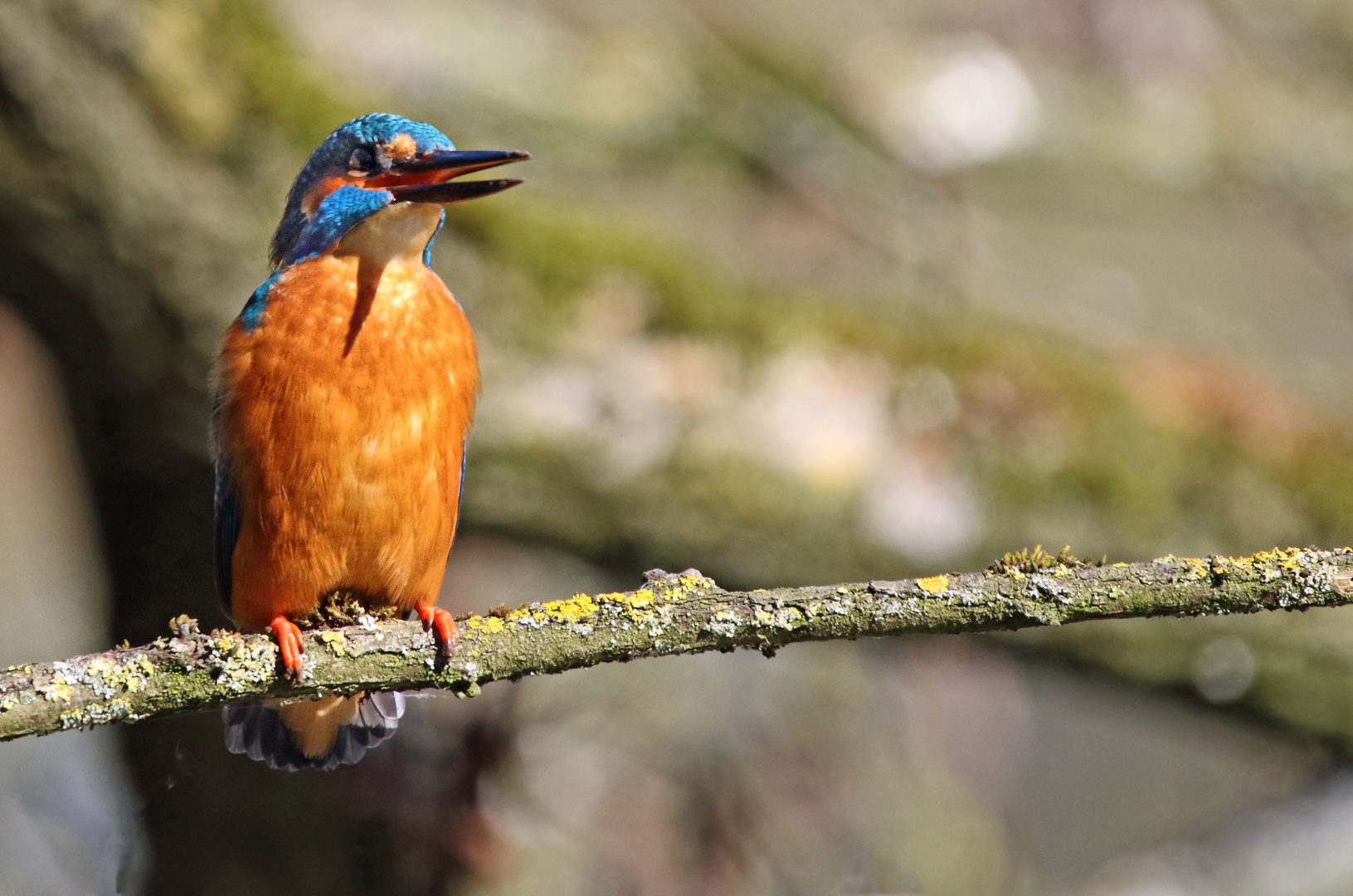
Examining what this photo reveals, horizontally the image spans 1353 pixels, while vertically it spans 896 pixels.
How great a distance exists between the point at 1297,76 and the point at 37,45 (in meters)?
9.78

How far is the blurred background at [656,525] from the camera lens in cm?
410

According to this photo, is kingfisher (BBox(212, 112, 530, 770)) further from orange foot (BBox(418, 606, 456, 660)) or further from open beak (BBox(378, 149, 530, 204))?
orange foot (BBox(418, 606, 456, 660))

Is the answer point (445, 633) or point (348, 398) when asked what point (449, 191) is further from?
point (445, 633)

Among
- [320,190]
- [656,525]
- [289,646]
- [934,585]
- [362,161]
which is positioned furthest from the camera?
[656,525]

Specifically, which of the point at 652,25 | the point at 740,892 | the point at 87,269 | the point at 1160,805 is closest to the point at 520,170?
the point at 652,25

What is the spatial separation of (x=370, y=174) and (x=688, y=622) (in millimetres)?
1449

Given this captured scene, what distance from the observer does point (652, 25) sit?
8828 mm

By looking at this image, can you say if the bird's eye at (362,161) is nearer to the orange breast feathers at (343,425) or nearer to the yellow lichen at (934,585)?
the orange breast feathers at (343,425)

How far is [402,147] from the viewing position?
2934 mm

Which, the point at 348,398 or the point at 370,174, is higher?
the point at 370,174

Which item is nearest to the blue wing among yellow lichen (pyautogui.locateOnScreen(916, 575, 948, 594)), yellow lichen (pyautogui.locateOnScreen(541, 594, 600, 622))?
yellow lichen (pyautogui.locateOnScreen(541, 594, 600, 622))

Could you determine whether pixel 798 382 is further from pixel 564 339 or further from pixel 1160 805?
pixel 1160 805

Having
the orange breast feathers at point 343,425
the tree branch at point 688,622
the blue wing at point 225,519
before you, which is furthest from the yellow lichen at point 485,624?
the blue wing at point 225,519

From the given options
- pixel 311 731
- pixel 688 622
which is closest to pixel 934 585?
pixel 688 622
